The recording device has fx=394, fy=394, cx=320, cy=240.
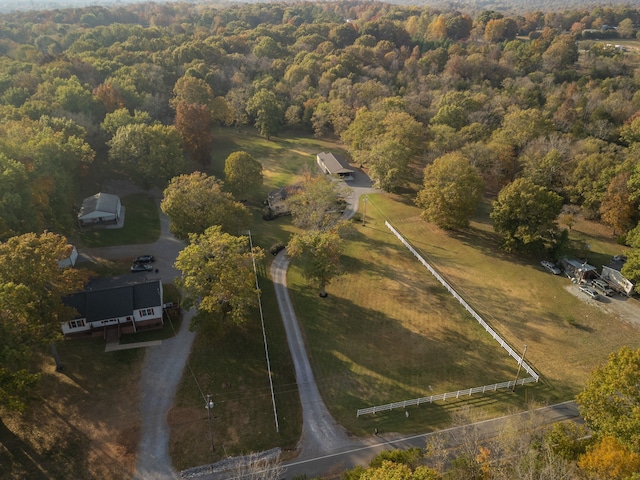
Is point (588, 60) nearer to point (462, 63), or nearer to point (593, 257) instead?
point (462, 63)

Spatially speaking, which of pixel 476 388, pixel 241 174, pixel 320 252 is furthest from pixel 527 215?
pixel 241 174

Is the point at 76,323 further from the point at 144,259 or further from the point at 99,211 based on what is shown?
the point at 99,211

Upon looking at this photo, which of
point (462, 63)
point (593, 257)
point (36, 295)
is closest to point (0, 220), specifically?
point (36, 295)

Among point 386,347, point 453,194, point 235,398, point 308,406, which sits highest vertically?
point 453,194

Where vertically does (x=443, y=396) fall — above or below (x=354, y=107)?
below

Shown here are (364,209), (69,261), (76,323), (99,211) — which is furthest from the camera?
(364,209)

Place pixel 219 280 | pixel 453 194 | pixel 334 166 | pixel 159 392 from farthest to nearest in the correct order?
pixel 334 166
pixel 453 194
pixel 219 280
pixel 159 392

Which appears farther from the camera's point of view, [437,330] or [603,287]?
[603,287]
